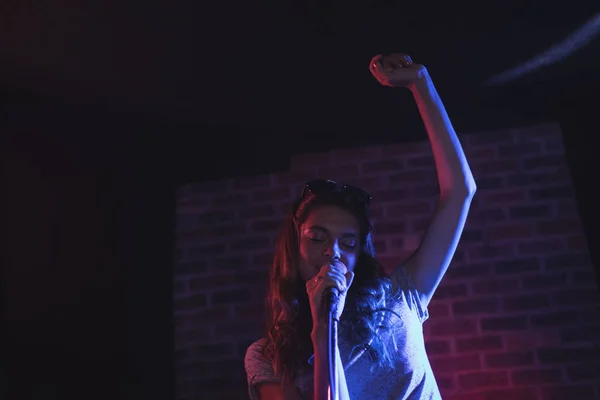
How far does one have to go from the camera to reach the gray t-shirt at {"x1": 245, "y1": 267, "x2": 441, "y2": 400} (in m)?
1.56

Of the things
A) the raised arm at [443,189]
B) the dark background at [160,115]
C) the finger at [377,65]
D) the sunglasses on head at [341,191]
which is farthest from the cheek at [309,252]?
the dark background at [160,115]

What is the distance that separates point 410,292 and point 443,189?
32 centimetres

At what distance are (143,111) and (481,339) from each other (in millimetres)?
1609

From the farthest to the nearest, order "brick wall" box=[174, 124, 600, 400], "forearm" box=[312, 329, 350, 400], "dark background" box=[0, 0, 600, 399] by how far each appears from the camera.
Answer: "brick wall" box=[174, 124, 600, 400]
"dark background" box=[0, 0, 600, 399]
"forearm" box=[312, 329, 350, 400]

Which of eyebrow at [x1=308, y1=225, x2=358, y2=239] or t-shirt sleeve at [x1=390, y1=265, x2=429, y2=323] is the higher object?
eyebrow at [x1=308, y1=225, x2=358, y2=239]

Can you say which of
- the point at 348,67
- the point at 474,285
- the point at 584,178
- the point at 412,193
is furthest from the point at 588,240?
the point at 348,67

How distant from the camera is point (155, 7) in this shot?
193 centimetres

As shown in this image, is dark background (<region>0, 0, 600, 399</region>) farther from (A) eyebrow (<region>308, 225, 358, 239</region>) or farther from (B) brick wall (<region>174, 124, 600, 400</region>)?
(A) eyebrow (<region>308, 225, 358, 239</region>)

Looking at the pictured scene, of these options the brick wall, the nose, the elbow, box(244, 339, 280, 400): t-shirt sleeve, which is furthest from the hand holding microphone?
the brick wall

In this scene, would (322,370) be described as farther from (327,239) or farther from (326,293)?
(327,239)

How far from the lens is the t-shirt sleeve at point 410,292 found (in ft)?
5.69

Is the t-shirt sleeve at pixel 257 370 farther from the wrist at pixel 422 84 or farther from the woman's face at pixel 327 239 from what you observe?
the wrist at pixel 422 84

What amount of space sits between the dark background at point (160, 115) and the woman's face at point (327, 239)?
70cm

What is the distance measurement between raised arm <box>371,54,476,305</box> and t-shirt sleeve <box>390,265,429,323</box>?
0.02 metres
